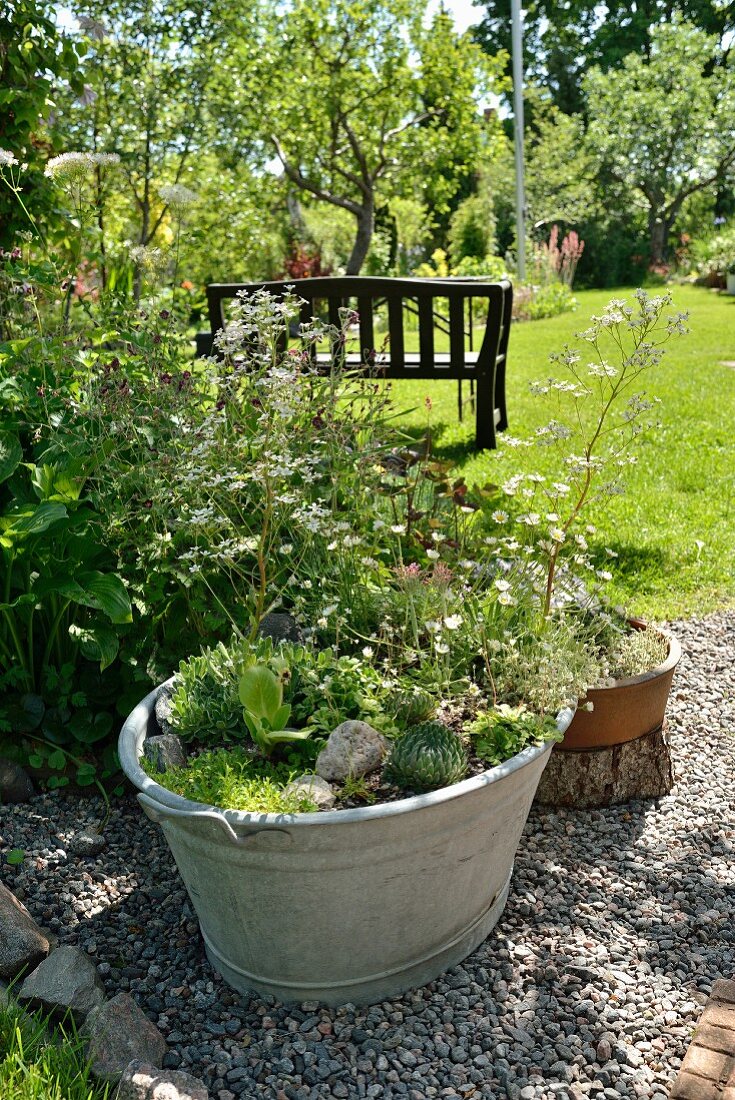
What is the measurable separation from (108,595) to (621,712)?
1.35 metres

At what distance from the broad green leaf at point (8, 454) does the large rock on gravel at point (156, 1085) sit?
1.56 meters

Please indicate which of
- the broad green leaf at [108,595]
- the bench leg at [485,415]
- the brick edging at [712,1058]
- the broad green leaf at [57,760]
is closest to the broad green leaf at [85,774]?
the broad green leaf at [57,760]

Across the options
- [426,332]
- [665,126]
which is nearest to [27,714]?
[426,332]

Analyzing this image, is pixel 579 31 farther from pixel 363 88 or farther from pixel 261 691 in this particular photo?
pixel 261 691

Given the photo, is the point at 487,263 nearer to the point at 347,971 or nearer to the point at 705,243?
the point at 705,243

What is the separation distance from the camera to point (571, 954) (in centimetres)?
217

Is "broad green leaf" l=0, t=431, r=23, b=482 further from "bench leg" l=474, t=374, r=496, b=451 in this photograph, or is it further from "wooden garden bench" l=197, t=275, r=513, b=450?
"bench leg" l=474, t=374, r=496, b=451

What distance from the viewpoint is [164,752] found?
2154 millimetres

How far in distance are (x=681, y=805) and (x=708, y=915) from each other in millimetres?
477

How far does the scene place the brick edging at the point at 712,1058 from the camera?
1.74 m

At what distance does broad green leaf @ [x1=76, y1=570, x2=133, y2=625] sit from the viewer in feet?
7.90

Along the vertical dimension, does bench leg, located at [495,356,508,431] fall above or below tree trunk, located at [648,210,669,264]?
below

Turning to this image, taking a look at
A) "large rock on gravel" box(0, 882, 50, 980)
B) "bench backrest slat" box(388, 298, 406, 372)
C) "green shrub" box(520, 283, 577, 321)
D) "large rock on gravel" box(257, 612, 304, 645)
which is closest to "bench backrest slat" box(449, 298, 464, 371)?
"bench backrest slat" box(388, 298, 406, 372)

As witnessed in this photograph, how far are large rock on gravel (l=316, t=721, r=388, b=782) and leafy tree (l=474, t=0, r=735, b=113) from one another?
27.8m
